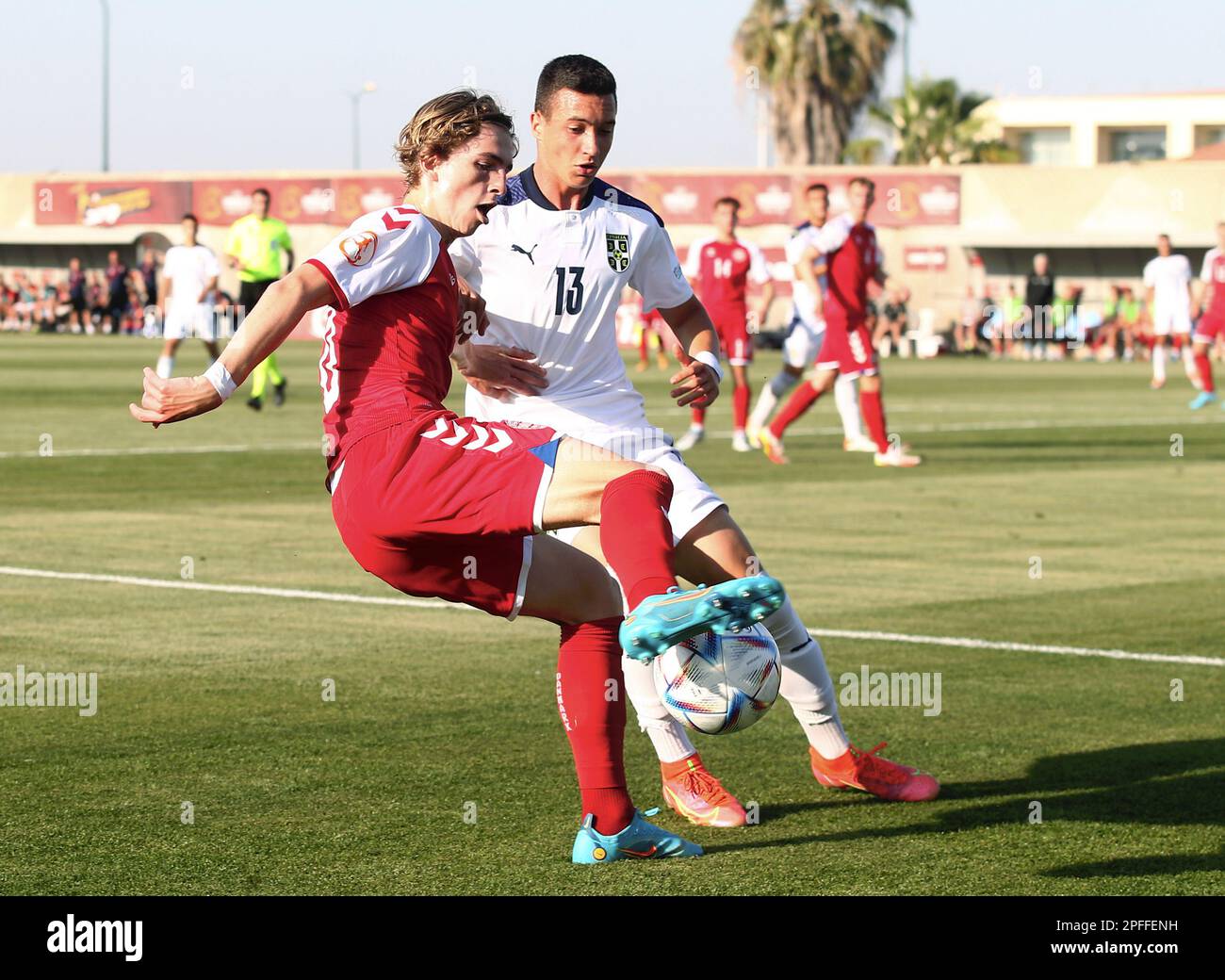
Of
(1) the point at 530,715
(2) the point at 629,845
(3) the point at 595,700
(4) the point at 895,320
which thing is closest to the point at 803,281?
(1) the point at 530,715

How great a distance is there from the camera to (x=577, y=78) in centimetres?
620

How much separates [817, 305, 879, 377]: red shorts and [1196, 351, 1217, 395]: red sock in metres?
10.4

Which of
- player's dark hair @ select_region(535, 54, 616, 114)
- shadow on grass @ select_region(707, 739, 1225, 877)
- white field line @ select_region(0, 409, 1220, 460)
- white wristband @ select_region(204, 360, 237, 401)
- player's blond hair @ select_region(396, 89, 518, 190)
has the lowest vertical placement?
shadow on grass @ select_region(707, 739, 1225, 877)

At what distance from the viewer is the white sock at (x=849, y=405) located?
19.5 meters

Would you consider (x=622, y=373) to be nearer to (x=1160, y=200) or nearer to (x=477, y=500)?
(x=477, y=500)

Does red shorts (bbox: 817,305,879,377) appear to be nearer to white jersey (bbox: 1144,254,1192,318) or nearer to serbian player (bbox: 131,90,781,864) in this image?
serbian player (bbox: 131,90,781,864)

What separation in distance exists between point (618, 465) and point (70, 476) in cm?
1210

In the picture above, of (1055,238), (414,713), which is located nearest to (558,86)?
(414,713)

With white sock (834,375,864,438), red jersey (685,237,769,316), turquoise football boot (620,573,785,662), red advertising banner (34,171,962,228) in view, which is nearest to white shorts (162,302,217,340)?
red jersey (685,237,769,316)

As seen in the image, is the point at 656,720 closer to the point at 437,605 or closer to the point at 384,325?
the point at 384,325

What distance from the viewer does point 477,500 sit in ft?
16.5

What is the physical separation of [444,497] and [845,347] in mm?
14057

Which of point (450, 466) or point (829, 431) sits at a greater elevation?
point (450, 466)

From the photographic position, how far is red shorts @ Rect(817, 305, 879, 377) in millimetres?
18672
